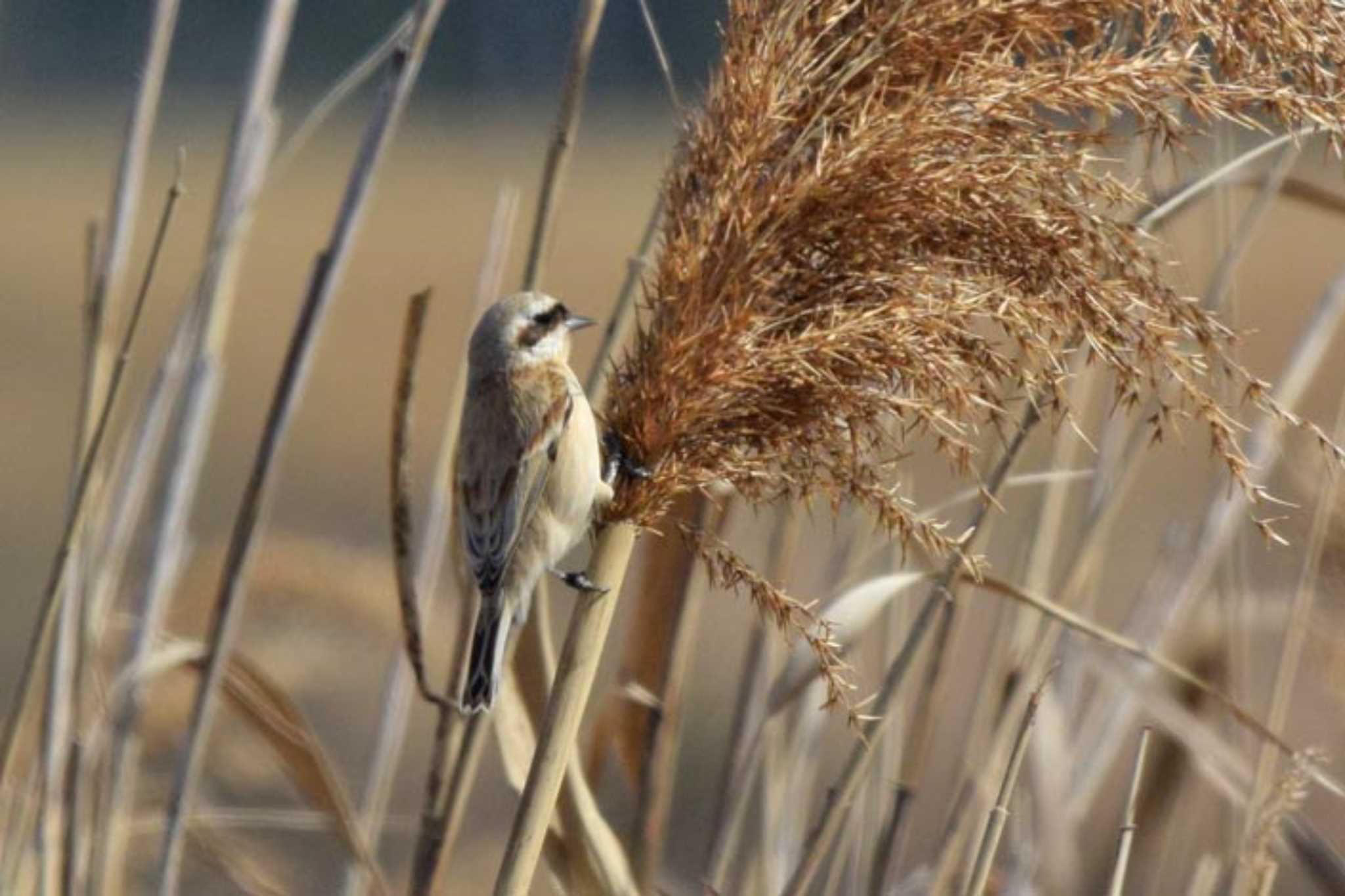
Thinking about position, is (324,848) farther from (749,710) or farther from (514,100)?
(514,100)

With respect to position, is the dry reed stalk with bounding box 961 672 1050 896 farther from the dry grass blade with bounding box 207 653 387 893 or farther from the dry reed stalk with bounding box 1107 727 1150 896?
the dry grass blade with bounding box 207 653 387 893

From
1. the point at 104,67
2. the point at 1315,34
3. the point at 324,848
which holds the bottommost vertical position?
the point at 324,848

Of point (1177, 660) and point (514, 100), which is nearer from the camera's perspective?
point (1177, 660)

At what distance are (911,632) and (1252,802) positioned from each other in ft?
1.54

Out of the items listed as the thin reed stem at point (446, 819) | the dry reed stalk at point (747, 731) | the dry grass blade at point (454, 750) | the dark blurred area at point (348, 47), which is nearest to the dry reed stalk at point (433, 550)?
the dry grass blade at point (454, 750)

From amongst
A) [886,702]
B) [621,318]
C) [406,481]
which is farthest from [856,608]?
[406,481]

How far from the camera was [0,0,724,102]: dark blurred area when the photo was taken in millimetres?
18547

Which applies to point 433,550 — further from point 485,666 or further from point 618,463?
point 618,463

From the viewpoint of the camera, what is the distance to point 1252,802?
2174mm

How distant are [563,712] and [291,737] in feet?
1.78

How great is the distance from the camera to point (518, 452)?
2170 millimetres

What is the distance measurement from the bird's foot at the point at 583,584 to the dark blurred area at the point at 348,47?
54.1 feet

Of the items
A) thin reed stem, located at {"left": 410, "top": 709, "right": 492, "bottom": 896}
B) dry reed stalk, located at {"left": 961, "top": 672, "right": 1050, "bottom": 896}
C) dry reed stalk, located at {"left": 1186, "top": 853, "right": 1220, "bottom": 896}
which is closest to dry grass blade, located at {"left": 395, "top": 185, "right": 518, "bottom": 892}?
thin reed stem, located at {"left": 410, "top": 709, "right": 492, "bottom": 896}

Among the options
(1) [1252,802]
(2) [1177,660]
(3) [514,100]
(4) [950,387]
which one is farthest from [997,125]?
(3) [514,100]
